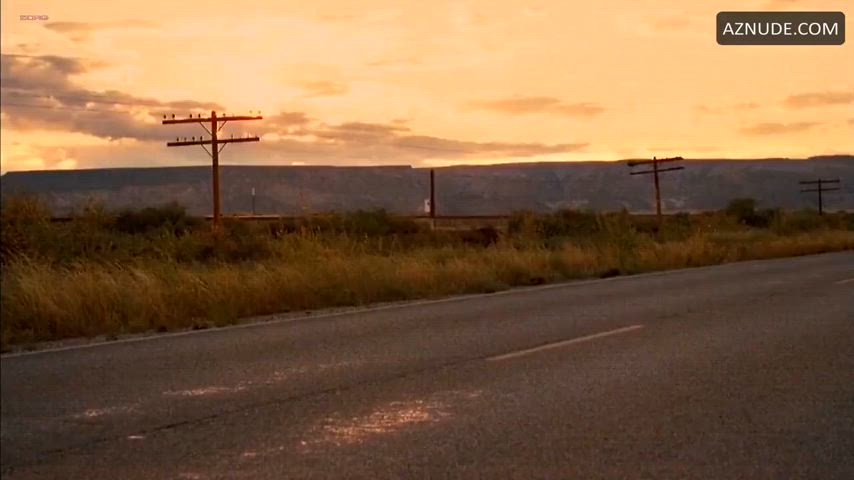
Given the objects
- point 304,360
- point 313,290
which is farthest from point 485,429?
point 313,290

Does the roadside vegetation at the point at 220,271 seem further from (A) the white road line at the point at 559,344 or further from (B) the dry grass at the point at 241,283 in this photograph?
(A) the white road line at the point at 559,344

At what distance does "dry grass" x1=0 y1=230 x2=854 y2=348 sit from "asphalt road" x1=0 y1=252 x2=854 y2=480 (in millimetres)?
1745

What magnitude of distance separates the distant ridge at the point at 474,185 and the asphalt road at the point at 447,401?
106 metres

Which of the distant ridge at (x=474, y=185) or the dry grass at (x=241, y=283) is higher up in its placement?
the distant ridge at (x=474, y=185)

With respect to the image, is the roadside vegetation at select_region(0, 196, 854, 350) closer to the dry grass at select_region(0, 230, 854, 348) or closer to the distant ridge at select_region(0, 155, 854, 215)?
the dry grass at select_region(0, 230, 854, 348)

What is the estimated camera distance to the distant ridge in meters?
124

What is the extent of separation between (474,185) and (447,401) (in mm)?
Answer: 138782

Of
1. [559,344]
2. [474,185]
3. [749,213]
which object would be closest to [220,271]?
[559,344]

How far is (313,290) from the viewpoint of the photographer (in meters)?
17.5

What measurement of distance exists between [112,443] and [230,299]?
855cm

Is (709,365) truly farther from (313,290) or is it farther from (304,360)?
(313,290)

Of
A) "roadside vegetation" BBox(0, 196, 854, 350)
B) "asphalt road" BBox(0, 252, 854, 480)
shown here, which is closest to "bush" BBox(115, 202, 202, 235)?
"roadside vegetation" BBox(0, 196, 854, 350)

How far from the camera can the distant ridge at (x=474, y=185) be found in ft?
408

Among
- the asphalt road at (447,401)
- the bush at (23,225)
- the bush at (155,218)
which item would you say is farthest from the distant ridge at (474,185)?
the asphalt road at (447,401)
